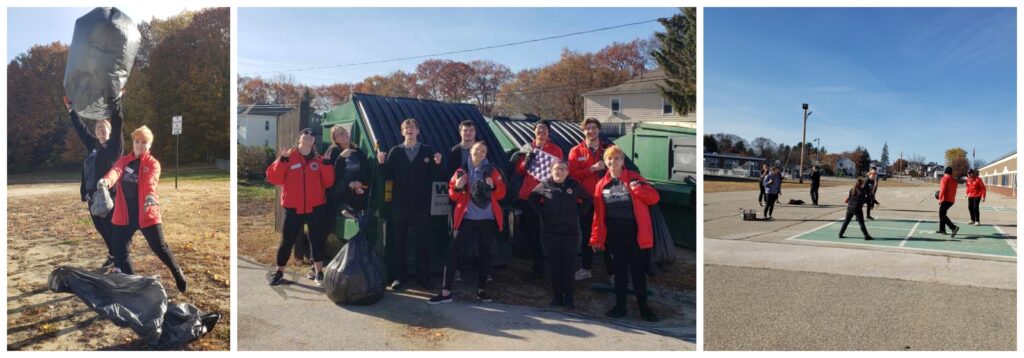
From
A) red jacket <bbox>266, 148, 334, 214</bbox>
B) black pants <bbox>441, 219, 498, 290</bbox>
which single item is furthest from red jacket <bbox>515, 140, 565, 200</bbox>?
red jacket <bbox>266, 148, 334, 214</bbox>

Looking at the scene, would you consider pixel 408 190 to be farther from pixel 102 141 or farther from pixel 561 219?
pixel 102 141

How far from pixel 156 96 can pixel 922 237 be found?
949 centimetres

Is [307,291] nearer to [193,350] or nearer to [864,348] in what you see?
[193,350]

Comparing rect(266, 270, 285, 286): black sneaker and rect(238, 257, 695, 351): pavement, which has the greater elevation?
rect(266, 270, 285, 286): black sneaker

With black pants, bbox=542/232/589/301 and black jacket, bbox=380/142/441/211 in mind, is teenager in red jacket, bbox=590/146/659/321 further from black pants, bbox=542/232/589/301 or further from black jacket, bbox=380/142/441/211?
black jacket, bbox=380/142/441/211

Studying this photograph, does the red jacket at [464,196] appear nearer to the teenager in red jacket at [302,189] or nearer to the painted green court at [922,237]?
the teenager in red jacket at [302,189]

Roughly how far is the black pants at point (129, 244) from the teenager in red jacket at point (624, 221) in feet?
8.70

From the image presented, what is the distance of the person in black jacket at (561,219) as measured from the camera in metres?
3.55

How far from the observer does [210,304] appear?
345 centimetres

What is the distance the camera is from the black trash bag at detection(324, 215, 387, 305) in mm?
3553

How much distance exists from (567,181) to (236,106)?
2093 mm

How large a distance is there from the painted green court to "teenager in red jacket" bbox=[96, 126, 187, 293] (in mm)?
7737

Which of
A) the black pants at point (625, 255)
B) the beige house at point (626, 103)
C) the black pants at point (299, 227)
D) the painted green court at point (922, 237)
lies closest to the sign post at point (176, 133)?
the black pants at point (299, 227)

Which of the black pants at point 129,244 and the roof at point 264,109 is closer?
the black pants at point 129,244
